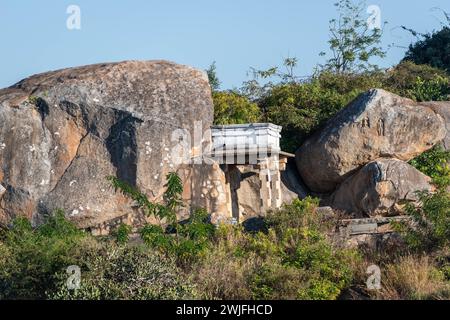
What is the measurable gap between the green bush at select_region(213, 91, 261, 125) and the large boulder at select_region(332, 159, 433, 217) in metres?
3.24

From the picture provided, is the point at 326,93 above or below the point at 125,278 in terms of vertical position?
above

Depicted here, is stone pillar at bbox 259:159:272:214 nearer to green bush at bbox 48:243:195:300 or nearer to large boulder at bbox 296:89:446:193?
large boulder at bbox 296:89:446:193

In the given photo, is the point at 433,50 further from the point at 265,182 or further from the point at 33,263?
the point at 33,263

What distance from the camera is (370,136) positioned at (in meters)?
24.8

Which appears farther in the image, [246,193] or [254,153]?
[246,193]

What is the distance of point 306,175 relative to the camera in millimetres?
25719

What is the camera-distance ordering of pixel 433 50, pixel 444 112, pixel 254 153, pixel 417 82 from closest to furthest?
pixel 254 153
pixel 444 112
pixel 417 82
pixel 433 50

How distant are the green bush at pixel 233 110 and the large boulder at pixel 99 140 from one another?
1567 mm

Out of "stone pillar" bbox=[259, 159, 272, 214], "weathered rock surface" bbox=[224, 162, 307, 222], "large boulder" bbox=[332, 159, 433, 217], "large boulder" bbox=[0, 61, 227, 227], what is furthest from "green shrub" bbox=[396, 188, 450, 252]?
"weathered rock surface" bbox=[224, 162, 307, 222]

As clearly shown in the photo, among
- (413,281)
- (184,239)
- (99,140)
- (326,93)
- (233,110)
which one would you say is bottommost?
(413,281)

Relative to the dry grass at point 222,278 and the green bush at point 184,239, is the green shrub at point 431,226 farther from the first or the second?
the green bush at point 184,239

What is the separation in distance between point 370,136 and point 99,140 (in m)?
5.82

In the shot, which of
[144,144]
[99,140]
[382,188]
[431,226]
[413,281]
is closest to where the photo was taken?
[413,281]

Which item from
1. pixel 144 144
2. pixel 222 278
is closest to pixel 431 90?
pixel 144 144
